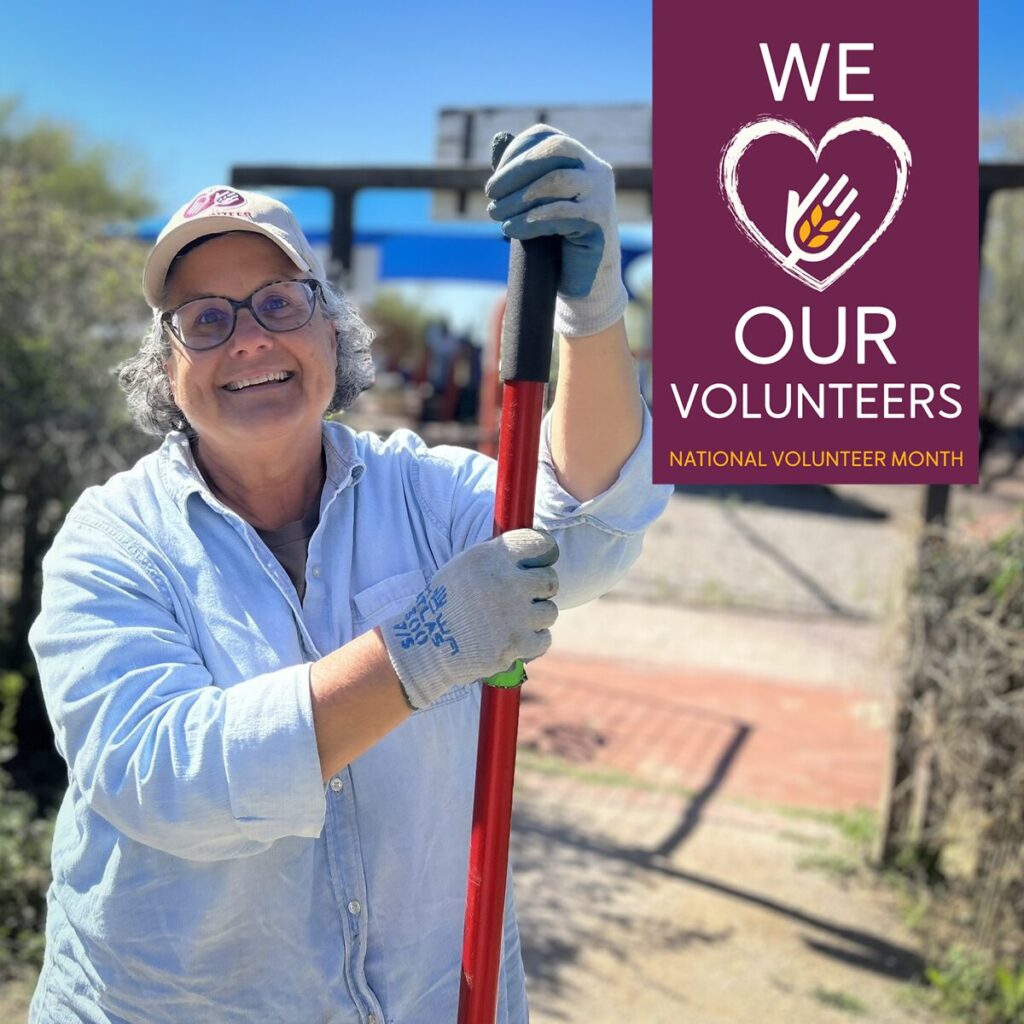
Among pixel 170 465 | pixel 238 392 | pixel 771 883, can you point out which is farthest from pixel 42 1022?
pixel 771 883

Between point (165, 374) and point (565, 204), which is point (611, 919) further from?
point (565, 204)

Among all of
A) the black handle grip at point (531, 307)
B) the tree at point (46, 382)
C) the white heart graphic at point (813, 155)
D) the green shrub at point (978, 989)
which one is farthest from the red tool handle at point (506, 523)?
the tree at point (46, 382)

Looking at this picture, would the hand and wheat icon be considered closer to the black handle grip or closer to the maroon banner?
the maroon banner

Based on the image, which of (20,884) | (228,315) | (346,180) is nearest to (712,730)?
(346,180)

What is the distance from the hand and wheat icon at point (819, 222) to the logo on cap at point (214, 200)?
2.78ft

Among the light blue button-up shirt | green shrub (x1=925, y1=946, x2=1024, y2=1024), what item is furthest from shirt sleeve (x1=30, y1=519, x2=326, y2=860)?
green shrub (x1=925, y1=946, x2=1024, y2=1024)

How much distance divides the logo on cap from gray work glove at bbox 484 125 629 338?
42 cm

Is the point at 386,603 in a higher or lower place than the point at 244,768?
higher

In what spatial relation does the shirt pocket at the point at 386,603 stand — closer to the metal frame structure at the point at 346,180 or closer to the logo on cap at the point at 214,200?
the logo on cap at the point at 214,200

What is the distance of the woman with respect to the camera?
4.56 ft

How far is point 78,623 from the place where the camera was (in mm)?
1504

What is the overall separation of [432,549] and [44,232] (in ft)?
14.1

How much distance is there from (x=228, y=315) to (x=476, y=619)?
69 centimetres

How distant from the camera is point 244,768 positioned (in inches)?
53.2
